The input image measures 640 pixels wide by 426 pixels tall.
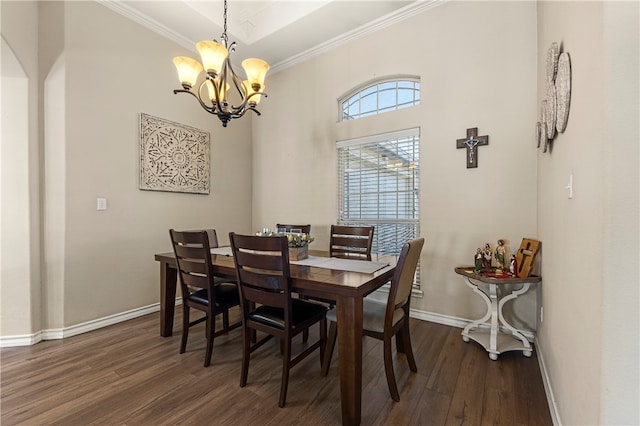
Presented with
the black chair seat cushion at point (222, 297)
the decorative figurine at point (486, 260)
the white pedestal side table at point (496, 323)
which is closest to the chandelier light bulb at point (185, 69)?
the black chair seat cushion at point (222, 297)

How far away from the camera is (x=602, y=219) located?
0.91 m

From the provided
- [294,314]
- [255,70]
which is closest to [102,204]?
[255,70]

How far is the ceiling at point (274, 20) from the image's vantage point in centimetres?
293

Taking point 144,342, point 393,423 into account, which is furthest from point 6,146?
point 393,423

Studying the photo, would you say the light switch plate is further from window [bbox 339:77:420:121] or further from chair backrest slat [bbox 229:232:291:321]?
window [bbox 339:77:420:121]

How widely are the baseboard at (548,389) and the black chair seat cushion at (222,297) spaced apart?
6.80ft

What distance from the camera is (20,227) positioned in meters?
2.38

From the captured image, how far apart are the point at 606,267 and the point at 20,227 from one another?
12.5 ft

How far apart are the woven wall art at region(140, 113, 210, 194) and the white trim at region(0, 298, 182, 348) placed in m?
1.38

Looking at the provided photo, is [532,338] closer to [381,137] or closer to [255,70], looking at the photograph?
[381,137]

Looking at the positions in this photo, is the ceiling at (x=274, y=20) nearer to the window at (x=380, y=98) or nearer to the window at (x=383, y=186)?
the window at (x=380, y=98)

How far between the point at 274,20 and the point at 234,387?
3.77 meters

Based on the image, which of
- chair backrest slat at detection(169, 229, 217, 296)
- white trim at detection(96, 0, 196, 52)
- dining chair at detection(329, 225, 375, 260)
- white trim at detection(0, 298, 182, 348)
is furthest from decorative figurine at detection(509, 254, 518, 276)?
white trim at detection(96, 0, 196, 52)

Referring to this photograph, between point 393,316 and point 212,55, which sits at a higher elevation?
point 212,55
